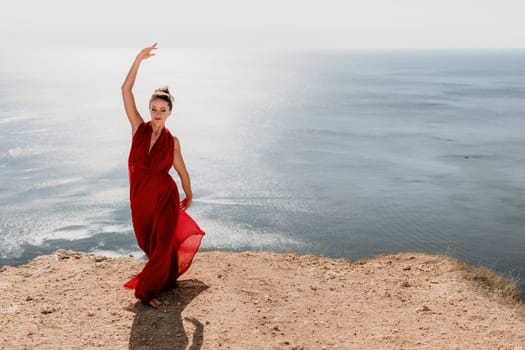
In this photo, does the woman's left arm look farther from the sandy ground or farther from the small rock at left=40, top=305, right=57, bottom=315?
the small rock at left=40, top=305, right=57, bottom=315

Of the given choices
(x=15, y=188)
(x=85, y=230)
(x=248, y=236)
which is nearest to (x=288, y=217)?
(x=248, y=236)

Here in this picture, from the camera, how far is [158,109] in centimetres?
653

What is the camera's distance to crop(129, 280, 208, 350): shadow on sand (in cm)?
604

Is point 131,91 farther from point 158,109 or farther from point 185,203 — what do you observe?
point 185,203

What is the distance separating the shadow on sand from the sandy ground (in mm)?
13

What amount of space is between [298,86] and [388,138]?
70.5 m

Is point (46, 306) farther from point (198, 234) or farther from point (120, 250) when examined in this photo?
point (120, 250)

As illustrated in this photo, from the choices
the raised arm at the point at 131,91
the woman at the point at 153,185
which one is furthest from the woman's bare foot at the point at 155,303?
the raised arm at the point at 131,91

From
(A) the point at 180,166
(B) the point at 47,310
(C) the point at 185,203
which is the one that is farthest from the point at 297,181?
(B) the point at 47,310

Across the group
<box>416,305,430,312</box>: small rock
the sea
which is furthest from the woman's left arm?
the sea

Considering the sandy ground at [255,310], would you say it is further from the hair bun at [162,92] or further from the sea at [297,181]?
the sea at [297,181]

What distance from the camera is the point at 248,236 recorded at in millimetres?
25297

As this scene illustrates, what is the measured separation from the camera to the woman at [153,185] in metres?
6.65

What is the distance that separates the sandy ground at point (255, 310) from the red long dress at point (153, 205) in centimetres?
42
